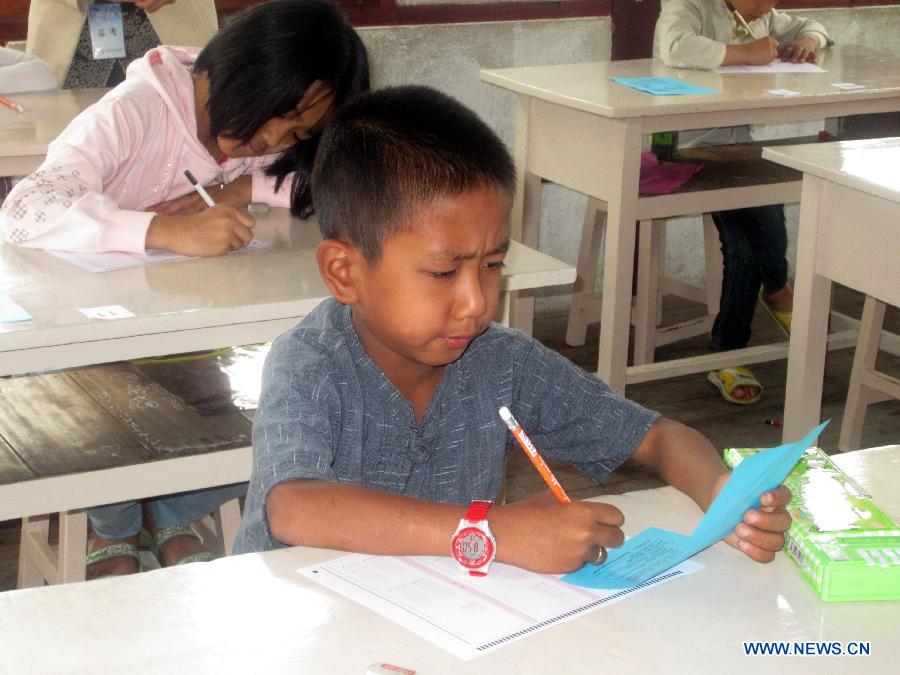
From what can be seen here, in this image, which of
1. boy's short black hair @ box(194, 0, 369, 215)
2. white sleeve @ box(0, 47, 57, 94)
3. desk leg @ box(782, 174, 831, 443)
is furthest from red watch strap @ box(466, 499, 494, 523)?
white sleeve @ box(0, 47, 57, 94)

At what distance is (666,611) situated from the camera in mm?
933

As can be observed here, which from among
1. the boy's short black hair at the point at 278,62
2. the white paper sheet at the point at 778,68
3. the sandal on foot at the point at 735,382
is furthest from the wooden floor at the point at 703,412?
the boy's short black hair at the point at 278,62

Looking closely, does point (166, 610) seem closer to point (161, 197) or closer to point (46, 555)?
point (46, 555)

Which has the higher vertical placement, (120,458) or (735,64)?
(735,64)

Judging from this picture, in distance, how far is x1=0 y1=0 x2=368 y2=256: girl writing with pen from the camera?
1901 millimetres

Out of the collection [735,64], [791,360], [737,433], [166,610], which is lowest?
[737,433]

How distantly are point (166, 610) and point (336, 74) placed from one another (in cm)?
123

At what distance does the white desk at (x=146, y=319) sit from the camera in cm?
158

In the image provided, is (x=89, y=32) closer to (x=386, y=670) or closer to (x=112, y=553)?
(x=112, y=553)

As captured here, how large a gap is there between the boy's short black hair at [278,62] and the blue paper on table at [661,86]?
50.6 inches

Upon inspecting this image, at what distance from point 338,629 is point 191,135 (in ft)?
4.76

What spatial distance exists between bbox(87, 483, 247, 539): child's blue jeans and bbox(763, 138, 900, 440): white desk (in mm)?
1146

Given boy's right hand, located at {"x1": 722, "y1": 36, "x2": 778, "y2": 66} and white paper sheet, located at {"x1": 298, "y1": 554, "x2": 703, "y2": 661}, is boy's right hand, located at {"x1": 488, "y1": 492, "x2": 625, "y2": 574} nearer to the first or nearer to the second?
white paper sheet, located at {"x1": 298, "y1": 554, "x2": 703, "y2": 661}

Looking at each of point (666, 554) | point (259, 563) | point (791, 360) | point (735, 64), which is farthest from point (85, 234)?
point (735, 64)
